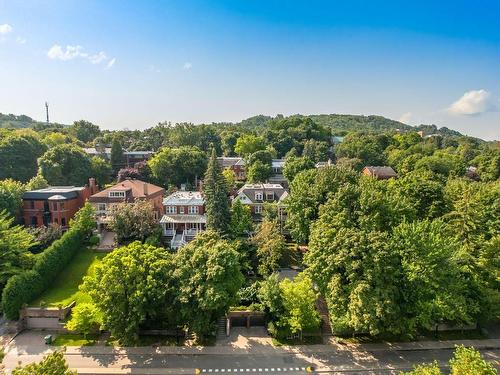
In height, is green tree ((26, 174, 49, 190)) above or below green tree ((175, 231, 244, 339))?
above

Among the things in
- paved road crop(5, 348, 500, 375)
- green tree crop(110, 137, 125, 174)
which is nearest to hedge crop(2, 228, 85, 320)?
paved road crop(5, 348, 500, 375)

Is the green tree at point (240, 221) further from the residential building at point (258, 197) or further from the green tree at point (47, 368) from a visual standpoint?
the green tree at point (47, 368)

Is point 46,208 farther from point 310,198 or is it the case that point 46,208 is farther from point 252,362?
point 252,362

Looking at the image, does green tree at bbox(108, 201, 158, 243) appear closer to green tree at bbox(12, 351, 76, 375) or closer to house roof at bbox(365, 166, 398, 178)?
green tree at bbox(12, 351, 76, 375)

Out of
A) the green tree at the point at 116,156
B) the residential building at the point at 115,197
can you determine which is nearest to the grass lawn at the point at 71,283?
the residential building at the point at 115,197

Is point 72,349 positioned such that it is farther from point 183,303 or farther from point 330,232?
point 330,232

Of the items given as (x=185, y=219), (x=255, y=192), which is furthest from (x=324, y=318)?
(x=255, y=192)

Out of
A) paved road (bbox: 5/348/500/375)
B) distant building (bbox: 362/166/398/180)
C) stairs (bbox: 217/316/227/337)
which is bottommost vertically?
paved road (bbox: 5/348/500/375)

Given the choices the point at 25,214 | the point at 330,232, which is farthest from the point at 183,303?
the point at 25,214
